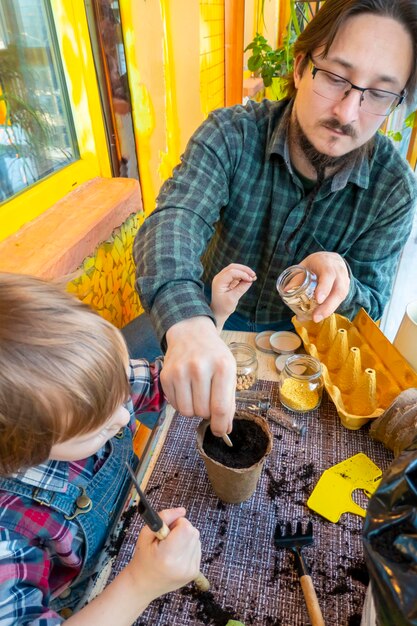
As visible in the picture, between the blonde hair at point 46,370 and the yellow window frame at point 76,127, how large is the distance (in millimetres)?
600

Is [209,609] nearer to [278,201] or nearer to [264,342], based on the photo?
[264,342]

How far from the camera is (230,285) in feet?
2.98

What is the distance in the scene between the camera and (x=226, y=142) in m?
1.15

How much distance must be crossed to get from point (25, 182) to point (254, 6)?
8.80ft

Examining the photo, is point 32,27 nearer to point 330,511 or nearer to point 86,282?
point 86,282

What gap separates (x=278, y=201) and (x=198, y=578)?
0.98m

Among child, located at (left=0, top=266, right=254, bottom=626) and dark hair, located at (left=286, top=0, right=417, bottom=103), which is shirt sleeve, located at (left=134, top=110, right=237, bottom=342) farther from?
dark hair, located at (left=286, top=0, right=417, bottom=103)

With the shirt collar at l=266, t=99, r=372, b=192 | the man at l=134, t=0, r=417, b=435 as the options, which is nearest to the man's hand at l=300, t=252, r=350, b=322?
the man at l=134, t=0, r=417, b=435

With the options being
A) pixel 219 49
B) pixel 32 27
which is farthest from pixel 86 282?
pixel 219 49

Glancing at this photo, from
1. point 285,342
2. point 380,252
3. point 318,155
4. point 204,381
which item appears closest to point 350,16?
point 318,155

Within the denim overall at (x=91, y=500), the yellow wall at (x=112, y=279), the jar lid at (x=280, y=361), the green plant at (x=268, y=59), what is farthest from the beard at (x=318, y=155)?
the green plant at (x=268, y=59)

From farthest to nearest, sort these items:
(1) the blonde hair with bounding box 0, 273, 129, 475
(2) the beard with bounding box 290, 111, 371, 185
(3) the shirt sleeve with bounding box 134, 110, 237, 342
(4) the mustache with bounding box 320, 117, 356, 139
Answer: (2) the beard with bounding box 290, 111, 371, 185, (4) the mustache with bounding box 320, 117, 356, 139, (3) the shirt sleeve with bounding box 134, 110, 237, 342, (1) the blonde hair with bounding box 0, 273, 129, 475

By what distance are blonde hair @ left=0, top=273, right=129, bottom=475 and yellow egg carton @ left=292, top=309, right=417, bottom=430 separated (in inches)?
20.0

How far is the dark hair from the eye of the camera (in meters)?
0.92
